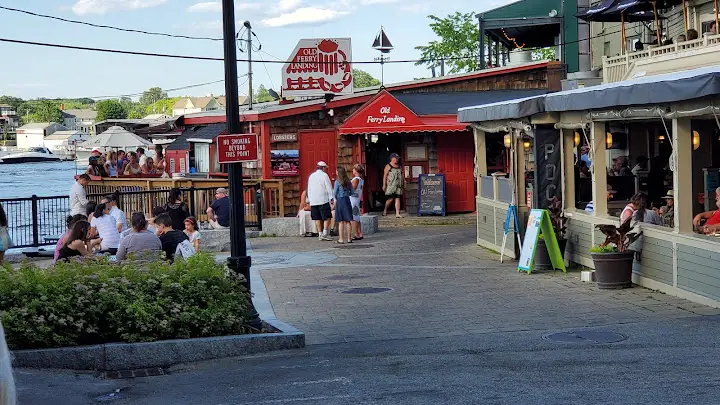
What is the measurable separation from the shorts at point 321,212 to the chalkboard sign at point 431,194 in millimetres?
4867

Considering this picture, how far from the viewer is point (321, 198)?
22.6m

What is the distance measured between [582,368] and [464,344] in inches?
69.3

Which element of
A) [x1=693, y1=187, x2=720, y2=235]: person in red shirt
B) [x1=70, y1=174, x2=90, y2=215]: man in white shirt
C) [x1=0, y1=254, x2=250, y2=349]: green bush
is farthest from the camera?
[x1=70, y1=174, x2=90, y2=215]: man in white shirt

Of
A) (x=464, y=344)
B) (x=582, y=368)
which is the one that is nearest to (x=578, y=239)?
(x=464, y=344)

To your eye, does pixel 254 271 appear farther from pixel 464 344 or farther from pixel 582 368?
pixel 582 368

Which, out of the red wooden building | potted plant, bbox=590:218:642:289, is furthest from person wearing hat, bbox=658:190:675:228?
the red wooden building

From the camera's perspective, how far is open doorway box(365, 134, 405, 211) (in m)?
28.9

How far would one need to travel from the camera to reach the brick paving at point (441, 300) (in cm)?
1172

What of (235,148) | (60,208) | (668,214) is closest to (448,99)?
(60,208)

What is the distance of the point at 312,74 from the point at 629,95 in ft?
53.2

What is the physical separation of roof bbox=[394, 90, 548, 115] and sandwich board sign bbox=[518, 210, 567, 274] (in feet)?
36.0

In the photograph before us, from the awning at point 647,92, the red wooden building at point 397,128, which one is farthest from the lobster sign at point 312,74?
the awning at point 647,92

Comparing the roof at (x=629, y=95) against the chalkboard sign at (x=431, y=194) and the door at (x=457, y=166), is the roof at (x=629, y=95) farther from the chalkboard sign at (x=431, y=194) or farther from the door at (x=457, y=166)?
the door at (x=457, y=166)

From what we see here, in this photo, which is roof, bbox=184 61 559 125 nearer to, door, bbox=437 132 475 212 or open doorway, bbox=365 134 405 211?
open doorway, bbox=365 134 405 211
